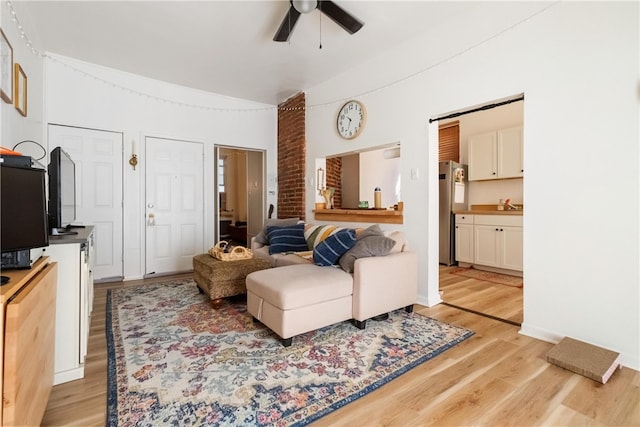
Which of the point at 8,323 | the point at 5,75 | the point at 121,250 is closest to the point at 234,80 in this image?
the point at 5,75

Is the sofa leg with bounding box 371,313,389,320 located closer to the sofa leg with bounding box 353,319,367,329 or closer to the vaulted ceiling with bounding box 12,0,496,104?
the sofa leg with bounding box 353,319,367,329

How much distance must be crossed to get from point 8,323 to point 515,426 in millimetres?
2029

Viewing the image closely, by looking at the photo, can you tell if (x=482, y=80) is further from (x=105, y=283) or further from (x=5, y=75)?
(x=105, y=283)

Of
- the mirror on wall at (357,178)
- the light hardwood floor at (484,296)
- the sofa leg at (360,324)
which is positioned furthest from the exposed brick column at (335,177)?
the sofa leg at (360,324)

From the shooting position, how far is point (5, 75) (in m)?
2.30

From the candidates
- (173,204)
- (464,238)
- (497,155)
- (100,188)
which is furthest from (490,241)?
(100,188)

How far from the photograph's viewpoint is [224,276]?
2859 millimetres

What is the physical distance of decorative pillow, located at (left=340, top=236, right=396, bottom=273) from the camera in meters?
2.53

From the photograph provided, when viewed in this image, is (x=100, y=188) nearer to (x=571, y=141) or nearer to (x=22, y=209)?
(x=22, y=209)

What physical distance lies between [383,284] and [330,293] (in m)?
0.51

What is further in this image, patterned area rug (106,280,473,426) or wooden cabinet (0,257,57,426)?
patterned area rug (106,280,473,426)

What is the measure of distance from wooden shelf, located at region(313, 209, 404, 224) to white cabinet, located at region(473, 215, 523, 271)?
1.98 m

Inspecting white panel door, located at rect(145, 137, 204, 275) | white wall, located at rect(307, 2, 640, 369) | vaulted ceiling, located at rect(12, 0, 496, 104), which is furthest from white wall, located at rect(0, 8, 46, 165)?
white wall, located at rect(307, 2, 640, 369)

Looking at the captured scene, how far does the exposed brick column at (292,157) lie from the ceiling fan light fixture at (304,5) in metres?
2.33
